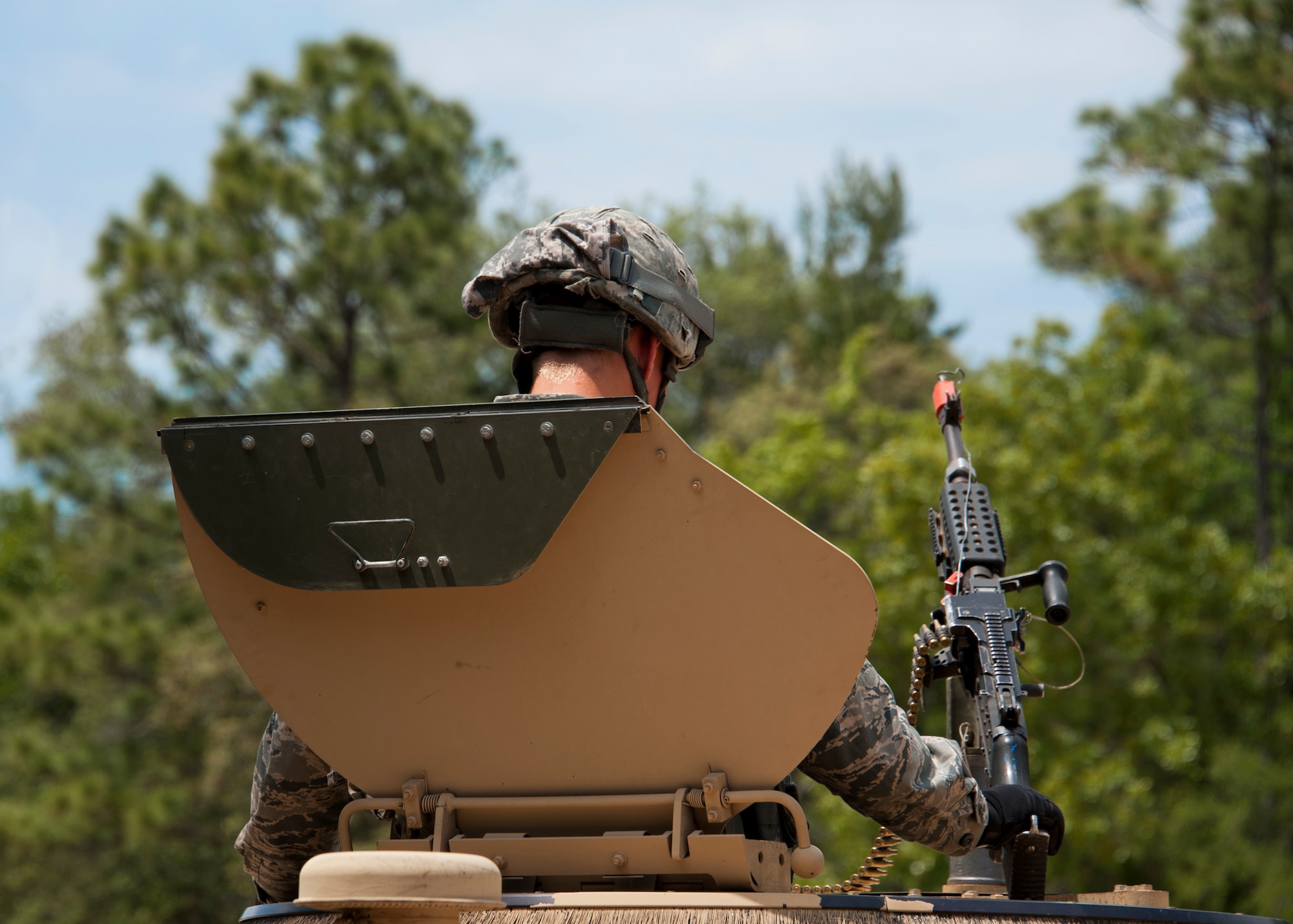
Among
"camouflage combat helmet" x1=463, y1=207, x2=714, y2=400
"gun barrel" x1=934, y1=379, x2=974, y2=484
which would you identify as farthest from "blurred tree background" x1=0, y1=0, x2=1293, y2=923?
"camouflage combat helmet" x1=463, y1=207, x2=714, y2=400

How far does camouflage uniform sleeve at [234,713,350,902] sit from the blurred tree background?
1544cm

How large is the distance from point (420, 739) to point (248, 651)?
0.35 metres

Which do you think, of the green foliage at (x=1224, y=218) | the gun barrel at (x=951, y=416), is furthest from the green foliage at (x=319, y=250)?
the gun barrel at (x=951, y=416)

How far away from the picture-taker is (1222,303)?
23.2m

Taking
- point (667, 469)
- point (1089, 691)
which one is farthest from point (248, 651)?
point (1089, 691)

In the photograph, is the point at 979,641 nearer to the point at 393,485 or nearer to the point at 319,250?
the point at 393,485

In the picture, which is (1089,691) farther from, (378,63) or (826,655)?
(826,655)

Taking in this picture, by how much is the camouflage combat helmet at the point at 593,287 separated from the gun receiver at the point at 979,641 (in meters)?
1.36

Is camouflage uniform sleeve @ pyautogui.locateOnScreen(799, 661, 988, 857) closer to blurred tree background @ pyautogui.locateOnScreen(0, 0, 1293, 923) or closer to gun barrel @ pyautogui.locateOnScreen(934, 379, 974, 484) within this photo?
gun barrel @ pyautogui.locateOnScreen(934, 379, 974, 484)

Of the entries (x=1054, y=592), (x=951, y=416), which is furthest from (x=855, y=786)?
(x=951, y=416)

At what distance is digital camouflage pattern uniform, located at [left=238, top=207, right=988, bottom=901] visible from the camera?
2795 mm

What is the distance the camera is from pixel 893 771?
2820mm

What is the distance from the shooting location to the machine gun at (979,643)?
13.2 feet

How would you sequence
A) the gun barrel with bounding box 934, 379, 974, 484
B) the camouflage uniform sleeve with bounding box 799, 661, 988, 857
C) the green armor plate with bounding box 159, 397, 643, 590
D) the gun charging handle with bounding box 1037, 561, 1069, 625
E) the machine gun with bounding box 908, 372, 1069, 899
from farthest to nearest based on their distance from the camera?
the gun barrel with bounding box 934, 379, 974, 484, the gun charging handle with bounding box 1037, 561, 1069, 625, the machine gun with bounding box 908, 372, 1069, 899, the camouflage uniform sleeve with bounding box 799, 661, 988, 857, the green armor plate with bounding box 159, 397, 643, 590
